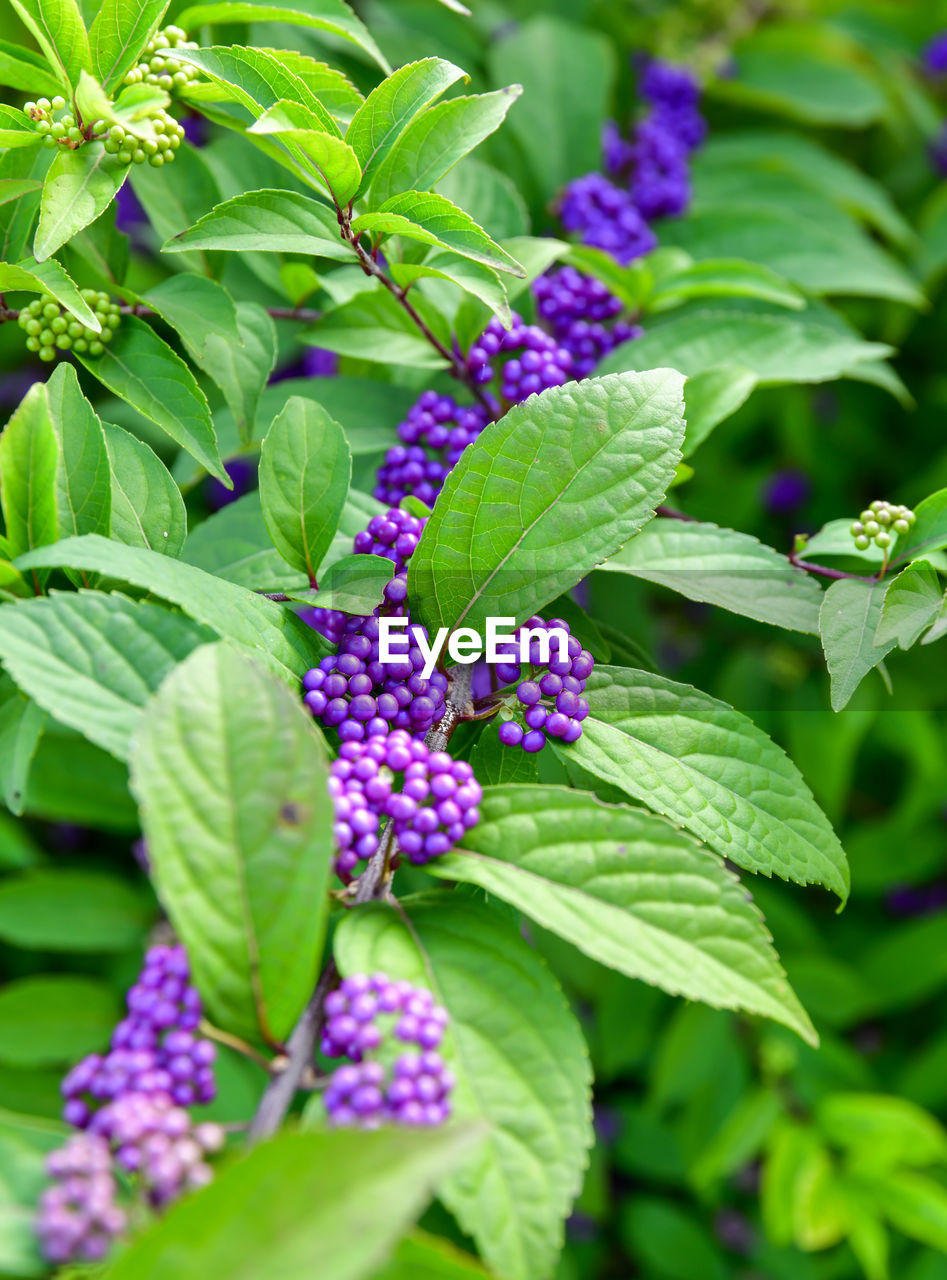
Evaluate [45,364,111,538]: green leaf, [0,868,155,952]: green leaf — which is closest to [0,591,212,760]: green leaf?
[45,364,111,538]: green leaf

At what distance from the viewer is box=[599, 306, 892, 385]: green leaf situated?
6.33 feet

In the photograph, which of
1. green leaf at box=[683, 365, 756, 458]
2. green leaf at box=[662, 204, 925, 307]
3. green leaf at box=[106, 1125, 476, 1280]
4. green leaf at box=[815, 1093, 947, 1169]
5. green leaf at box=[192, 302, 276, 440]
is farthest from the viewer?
green leaf at box=[815, 1093, 947, 1169]

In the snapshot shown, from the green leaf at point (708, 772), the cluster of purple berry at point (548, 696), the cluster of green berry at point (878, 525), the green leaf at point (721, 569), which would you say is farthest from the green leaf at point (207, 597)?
the cluster of green berry at point (878, 525)

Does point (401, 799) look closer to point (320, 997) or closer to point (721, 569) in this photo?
point (320, 997)

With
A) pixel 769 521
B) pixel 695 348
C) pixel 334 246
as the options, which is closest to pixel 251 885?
pixel 334 246

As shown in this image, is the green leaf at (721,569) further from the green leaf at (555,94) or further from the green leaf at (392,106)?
the green leaf at (555,94)

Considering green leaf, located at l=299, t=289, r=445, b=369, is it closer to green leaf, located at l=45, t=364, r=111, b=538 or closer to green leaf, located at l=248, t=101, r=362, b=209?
green leaf, located at l=248, t=101, r=362, b=209

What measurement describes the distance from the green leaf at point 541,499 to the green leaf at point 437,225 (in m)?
0.19

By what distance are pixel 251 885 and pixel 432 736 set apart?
0.40m

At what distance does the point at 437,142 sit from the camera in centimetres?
146

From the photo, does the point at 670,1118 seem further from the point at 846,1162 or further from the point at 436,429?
the point at 436,429

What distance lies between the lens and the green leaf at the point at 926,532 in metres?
1.52

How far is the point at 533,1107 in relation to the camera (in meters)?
1.07

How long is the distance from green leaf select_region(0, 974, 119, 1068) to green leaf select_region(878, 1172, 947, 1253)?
200cm
